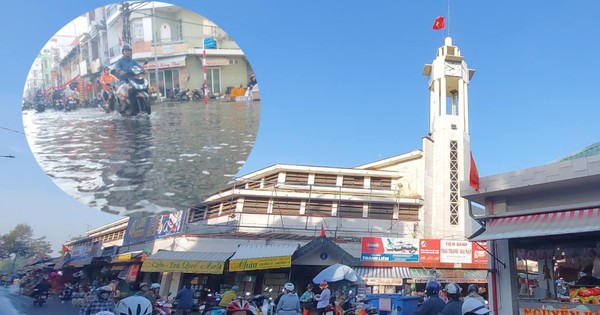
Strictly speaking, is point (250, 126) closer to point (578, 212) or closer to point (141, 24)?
point (141, 24)

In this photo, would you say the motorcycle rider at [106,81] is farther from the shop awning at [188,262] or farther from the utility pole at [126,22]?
the shop awning at [188,262]

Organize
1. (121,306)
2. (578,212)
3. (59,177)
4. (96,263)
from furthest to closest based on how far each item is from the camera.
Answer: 1. (96,263)
2. (578,212)
3. (59,177)
4. (121,306)

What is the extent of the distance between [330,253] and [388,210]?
12785mm

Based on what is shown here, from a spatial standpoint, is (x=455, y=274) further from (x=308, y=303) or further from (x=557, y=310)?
(x=557, y=310)

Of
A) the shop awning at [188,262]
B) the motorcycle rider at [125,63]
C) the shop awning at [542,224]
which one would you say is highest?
the motorcycle rider at [125,63]

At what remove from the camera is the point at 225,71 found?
8102mm

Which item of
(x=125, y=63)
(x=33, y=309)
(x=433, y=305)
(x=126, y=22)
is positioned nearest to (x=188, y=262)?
(x=33, y=309)

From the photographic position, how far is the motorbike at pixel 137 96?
7.44 metres

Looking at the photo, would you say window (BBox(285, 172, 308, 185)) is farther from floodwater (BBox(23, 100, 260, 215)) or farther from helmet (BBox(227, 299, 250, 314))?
helmet (BBox(227, 299, 250, 314))

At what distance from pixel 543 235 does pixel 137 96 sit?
29.0ft

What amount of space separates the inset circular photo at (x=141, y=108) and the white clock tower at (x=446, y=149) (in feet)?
93.6

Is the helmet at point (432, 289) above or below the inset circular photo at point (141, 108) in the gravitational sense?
below

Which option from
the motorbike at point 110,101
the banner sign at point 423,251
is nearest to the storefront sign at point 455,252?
the banner sign at point 423,251

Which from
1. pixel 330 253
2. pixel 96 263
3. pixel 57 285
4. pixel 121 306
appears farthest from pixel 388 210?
pixel 121 306
